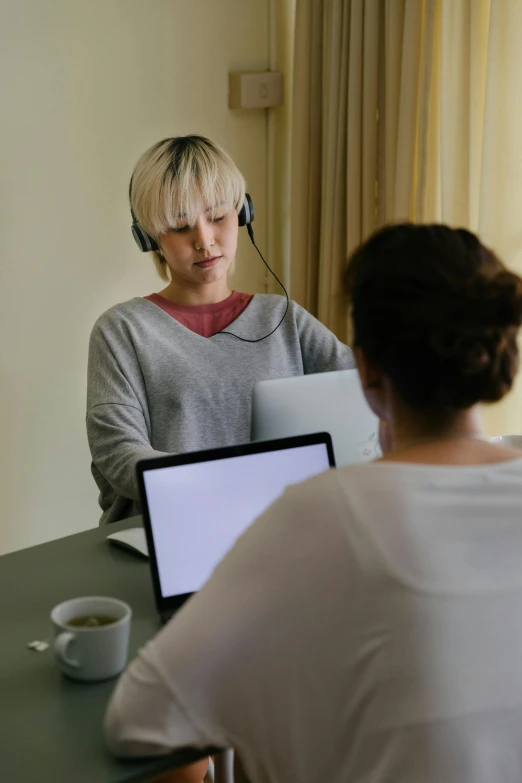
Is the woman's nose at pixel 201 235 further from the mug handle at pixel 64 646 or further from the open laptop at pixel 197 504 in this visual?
the mug handle at pixel 64 646

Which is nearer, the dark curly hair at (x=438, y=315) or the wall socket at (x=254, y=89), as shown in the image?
the dark curly hair at (x=438, y=315)

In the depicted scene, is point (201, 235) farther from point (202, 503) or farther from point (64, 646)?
point (64, 646)

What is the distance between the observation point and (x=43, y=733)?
90 centimetres

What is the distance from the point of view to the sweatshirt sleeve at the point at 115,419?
158 cm

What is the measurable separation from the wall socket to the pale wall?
0.10 metres

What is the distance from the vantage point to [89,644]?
965mm

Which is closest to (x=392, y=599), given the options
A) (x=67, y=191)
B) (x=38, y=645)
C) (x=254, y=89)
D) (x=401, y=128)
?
(x=38, y=645)

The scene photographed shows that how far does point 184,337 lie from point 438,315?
1108mm

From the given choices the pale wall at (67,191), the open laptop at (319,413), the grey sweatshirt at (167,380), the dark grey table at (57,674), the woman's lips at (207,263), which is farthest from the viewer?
the pale wall at (67,191)

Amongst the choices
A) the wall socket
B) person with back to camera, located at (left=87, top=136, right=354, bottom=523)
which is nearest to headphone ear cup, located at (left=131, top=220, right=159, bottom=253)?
person with back to camera, located at (left=87, top=136, right=354, bottom=523)

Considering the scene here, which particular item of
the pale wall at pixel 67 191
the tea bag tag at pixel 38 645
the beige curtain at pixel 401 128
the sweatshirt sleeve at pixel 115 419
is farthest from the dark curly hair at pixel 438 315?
the pale wall at pixel 67 191

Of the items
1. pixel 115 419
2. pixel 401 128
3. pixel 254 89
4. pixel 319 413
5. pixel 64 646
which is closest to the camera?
pixel 64 646

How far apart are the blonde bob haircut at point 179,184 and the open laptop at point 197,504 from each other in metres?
0.73

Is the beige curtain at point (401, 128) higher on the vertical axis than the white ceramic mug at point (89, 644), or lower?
higher
